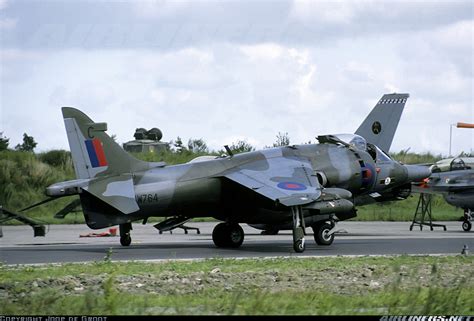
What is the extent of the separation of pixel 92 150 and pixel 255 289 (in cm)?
980

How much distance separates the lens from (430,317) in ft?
33.2

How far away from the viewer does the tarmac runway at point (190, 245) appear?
69.5 feet

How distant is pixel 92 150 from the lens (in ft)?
74.1

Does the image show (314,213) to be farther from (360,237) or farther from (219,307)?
(219,307)

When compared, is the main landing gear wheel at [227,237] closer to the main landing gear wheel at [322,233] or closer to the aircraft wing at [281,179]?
the aircraft wing at [281,179]

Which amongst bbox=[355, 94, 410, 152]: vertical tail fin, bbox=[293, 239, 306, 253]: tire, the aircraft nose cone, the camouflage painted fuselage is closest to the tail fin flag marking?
the camouflage painted fuselage

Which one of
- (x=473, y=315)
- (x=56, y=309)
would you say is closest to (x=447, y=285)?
(x=473, y=315)

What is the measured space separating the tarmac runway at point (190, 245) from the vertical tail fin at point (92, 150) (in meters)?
2.00

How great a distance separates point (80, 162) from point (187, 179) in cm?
270

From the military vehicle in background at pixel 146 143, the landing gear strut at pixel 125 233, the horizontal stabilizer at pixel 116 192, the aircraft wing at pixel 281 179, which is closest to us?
the horizontal stabilizer at pixel 116 192

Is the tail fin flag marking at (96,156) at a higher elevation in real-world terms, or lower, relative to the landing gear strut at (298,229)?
higher

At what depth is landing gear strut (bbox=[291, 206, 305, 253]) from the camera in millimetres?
22047

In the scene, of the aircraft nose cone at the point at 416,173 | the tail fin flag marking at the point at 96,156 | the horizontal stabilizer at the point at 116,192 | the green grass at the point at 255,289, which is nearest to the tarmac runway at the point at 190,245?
the horizontal stabilizer at the point at 116,192

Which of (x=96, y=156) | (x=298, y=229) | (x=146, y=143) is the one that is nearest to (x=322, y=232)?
(x=298, y=229)
